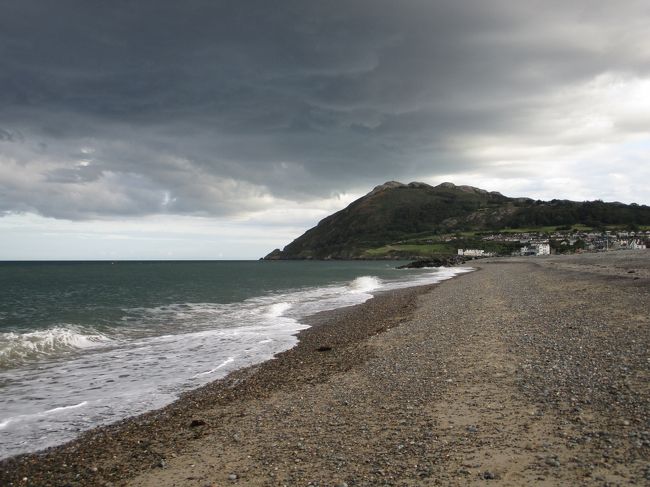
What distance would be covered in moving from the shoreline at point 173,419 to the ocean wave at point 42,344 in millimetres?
10819

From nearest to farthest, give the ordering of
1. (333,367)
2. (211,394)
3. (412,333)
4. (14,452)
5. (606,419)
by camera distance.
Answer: (606,419), (14,452), (211,394), (333,367), (412,333)

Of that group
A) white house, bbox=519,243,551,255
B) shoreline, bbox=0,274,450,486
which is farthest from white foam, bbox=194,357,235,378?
white house, bbox=519,243,551,255

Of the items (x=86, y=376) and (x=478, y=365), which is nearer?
(x=478, y=365)

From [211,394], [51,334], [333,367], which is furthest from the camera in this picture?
[51,334]

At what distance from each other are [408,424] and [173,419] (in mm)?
5982

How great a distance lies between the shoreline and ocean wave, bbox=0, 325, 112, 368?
10.8 metres

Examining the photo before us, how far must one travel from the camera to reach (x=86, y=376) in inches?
637

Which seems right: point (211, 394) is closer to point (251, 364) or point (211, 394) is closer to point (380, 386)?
point (251, 364)

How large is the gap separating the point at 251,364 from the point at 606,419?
481 inches

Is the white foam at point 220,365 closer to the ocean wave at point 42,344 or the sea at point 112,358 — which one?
the sea at point 112,358

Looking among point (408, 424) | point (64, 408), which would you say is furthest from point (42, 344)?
point (408, 424)

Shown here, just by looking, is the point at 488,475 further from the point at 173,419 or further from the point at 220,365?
the point at 220,365

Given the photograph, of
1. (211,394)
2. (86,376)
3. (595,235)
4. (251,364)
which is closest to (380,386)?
(211,394)

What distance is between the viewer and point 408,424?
9078 mm
